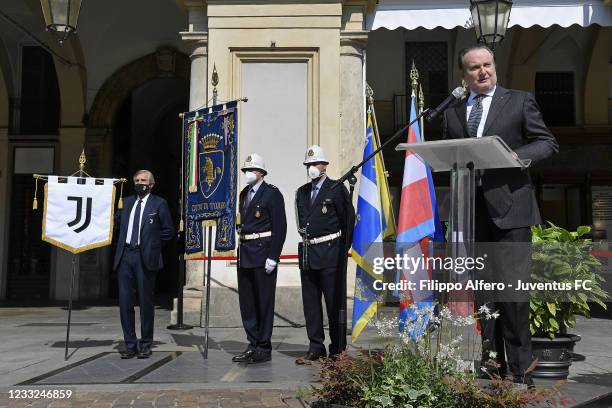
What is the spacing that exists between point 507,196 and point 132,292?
420 centimetres

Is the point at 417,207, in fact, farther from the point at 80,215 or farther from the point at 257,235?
the point at 80,215

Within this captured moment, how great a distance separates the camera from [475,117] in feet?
13.1

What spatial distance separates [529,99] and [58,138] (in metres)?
13.4

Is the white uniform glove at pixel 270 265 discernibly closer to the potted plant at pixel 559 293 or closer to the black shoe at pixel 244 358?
the black shoe at pixel 244 358

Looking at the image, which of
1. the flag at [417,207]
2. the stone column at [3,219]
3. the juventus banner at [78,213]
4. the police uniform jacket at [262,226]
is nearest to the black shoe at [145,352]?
the juventus banner at [78,213]

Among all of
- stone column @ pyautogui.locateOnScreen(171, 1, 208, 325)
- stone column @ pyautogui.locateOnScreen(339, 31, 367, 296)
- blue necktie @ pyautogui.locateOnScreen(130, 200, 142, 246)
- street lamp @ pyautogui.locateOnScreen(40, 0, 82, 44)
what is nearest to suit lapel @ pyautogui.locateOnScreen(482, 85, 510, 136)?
blue necktie @ pyautogui.locateOnScreen(130, 200, 142, 246)

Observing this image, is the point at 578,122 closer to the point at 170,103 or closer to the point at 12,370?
the point at 170,103

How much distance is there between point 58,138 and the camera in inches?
599

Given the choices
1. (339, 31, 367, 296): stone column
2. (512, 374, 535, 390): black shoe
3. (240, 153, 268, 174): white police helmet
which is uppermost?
(339, 31, 367, 296): stone column

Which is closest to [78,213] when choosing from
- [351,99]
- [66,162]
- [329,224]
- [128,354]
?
[128,354]

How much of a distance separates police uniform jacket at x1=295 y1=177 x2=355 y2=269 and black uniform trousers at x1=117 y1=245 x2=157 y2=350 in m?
1.71

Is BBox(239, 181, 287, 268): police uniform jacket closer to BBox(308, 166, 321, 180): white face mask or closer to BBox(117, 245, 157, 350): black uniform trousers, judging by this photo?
BBox(308, 166, 321, 180): white face mask

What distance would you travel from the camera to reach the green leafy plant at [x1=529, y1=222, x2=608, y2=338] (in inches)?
200

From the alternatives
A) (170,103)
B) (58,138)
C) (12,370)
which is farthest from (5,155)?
(12,370)
